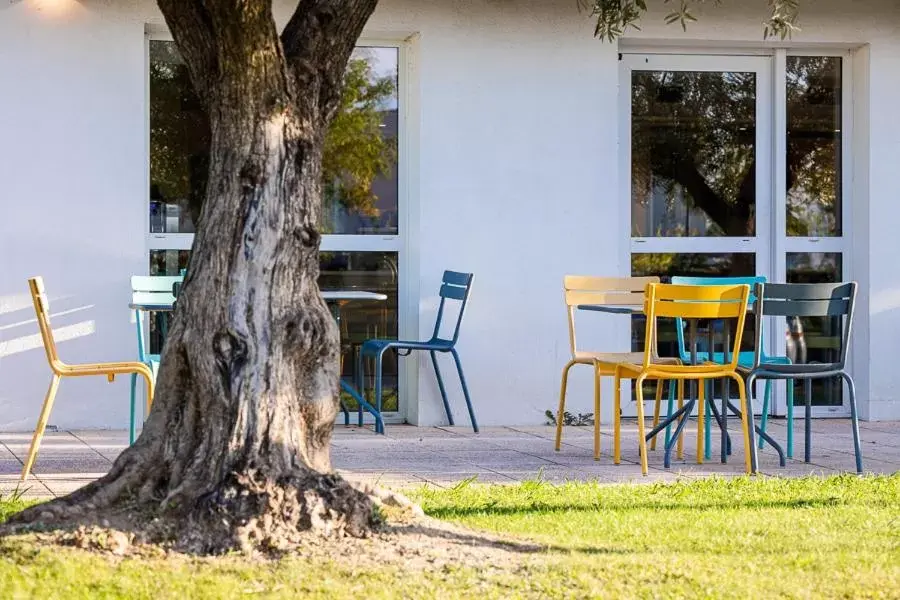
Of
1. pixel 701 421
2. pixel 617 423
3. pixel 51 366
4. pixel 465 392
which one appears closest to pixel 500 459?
pixel 617 423

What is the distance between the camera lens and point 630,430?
26.0 feet

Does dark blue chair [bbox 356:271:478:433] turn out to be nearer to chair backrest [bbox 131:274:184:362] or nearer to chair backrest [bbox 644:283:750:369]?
chair backrest [bbox 131:274:184:362]

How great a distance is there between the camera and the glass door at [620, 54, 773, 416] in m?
8.64

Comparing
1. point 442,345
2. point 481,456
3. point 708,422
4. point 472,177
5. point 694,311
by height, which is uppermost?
point 472,177

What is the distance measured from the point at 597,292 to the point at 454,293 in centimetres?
97

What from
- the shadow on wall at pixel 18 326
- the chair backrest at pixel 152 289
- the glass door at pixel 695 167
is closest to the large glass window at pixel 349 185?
the shadow on wall at pixel 18 326

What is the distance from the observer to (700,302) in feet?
19.9

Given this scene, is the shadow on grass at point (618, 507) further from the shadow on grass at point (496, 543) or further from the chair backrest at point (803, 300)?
the chair backrest at point (803, 300)

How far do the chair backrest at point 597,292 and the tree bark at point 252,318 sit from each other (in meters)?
2.72

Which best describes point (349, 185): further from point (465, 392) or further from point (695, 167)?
point (695, 167)

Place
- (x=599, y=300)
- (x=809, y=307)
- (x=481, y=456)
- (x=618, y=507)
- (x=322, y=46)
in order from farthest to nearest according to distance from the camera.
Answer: (x=599, y=300), (x=481, y=456), (x=809, y=307), (x=618, y=507), (x=322, y=46)

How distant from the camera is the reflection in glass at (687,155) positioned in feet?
28.4

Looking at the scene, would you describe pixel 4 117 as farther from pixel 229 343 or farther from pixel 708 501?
pixel 708 501

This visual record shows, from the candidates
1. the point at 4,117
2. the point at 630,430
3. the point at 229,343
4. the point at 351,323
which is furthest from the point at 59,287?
the point at 229,343
